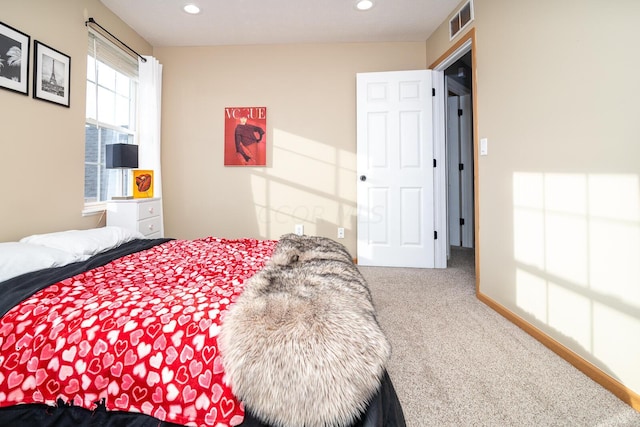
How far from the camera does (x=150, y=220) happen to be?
310 cm

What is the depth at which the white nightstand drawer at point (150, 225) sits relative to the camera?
9.62 feet

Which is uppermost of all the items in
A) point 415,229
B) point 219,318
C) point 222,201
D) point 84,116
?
point 84,116

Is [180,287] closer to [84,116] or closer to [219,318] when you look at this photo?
[219,318]

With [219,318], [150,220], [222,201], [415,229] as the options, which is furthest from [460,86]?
[219,318]

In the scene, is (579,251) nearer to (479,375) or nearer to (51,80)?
(479,375)

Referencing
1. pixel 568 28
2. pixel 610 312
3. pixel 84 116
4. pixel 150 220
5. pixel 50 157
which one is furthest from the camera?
pixel 150 220

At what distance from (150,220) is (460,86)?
4686 mm

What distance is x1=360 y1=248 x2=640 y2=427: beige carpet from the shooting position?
125 centimetres

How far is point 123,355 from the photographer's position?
34.9 inches

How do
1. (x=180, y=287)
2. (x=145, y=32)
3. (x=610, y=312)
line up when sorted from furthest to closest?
(x=145, y=32), (x=610, y=312), (x=180, y=287)

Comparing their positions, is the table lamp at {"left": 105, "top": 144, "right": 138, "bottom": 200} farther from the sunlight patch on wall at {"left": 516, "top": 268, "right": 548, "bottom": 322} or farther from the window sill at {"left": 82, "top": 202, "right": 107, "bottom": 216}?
the sunlight patch on wall at {"left": 516, "top": 268, "right": 548, "bottom": 322}

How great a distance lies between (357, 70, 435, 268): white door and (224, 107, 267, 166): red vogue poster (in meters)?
1.20

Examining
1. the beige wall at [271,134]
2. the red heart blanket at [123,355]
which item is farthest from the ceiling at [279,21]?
the red heart blanket at [123,355]

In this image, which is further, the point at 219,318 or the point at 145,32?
the point at 145,32
